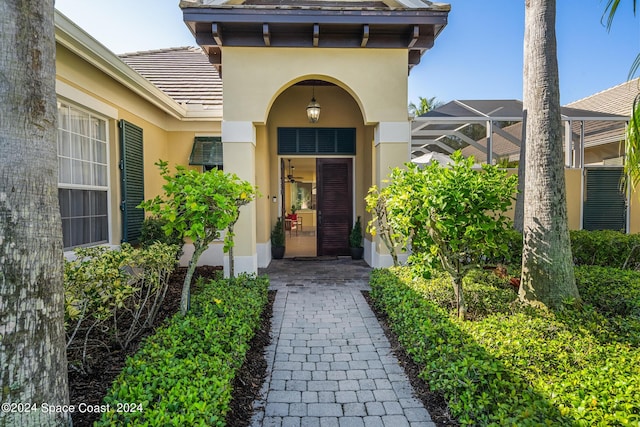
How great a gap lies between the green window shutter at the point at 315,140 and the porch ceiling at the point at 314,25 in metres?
2.62

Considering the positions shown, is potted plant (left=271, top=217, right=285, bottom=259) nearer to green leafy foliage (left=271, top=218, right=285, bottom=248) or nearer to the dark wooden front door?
green leafy foliage (left=271, top=218, right=285, bottom=248)

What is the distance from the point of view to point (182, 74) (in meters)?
9.52

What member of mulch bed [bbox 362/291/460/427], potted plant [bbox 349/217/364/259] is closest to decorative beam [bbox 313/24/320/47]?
potted plant [bbox 349/217/364/259]

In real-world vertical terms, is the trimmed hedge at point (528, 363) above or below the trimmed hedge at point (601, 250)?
below

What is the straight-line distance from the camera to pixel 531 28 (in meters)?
4.36

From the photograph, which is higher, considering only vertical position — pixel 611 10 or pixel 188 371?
pixel 611 10

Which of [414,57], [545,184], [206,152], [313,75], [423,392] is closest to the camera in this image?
[423,392]

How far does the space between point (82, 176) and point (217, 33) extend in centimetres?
340

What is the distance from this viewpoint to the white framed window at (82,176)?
5171mm

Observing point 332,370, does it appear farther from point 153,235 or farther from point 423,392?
point 153,235

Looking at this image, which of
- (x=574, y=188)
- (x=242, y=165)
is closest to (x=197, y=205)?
(x=242, y=165)

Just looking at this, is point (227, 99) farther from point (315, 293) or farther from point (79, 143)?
point (315, 293)

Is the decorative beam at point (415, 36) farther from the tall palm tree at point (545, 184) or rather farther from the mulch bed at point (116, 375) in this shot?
the mulch bed at point (116, 375)

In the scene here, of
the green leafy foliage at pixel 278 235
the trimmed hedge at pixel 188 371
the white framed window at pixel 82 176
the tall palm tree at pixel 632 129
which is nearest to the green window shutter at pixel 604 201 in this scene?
the tall palm tree at pixel 632 129
